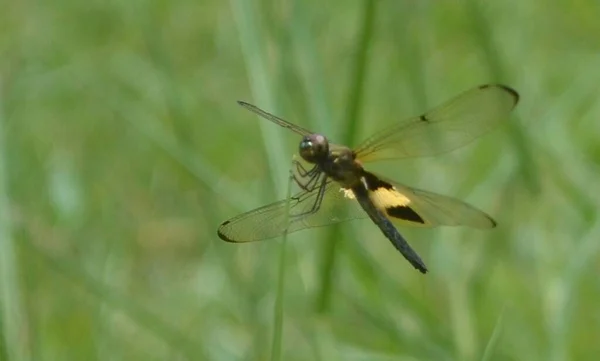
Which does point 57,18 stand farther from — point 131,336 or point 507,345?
point 507,345

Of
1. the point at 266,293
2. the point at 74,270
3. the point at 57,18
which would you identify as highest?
the point at 57,18

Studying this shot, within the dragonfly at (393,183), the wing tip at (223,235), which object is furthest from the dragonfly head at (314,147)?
the wing tip at (223,235)

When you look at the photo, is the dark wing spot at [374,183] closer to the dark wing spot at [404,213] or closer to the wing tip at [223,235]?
the dark wing spot at [404,213]

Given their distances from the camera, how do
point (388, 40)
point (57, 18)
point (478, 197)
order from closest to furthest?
point (478, 197) → point (388, 40) → point (57, 18)

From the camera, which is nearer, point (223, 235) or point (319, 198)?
point (223, 235)

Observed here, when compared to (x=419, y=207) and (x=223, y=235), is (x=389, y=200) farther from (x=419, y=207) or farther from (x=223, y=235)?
(x=223, y=235)

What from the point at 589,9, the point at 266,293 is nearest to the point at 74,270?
the point at 266,293

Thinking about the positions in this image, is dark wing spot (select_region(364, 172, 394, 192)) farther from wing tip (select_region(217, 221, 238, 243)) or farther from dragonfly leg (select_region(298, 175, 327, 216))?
wing tip (select_region(217, 221, 238, 243))

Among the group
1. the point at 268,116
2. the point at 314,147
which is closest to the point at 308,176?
the point at 314,147

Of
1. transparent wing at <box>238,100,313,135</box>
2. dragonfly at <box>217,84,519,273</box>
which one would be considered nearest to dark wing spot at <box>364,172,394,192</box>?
dragonfly at <box>217,84,519,273</box>
